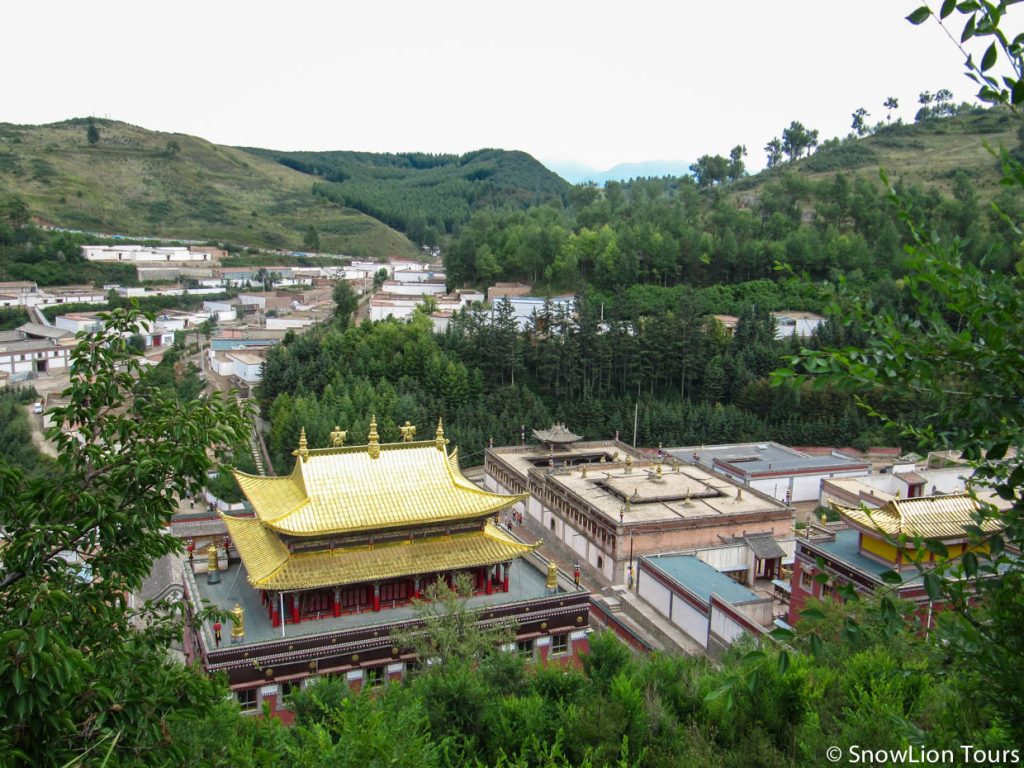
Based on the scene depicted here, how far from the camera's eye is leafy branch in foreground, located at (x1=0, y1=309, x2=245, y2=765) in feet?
18.1

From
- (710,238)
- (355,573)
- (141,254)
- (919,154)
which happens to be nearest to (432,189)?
(141,254)

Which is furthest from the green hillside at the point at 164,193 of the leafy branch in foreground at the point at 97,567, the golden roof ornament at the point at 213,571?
the leafy branch in foreground at the point at 97,567

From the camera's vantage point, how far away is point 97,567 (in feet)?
22.5

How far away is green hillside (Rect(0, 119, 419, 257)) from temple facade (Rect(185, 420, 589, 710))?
9551 centimetres

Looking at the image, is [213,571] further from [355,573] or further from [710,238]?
[710,238]

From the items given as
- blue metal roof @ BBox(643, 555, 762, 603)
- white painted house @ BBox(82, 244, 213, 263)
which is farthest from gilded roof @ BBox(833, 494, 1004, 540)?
white painted house @ BBox(82, 244, 213, 263)

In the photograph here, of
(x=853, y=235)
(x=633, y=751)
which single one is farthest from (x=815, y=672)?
(x=853, y=235)

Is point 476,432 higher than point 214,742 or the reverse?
the reverse

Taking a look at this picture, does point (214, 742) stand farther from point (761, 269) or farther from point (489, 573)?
point (761, 269)

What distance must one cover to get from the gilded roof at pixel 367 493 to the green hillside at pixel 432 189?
102037mm

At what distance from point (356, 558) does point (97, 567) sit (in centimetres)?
1263

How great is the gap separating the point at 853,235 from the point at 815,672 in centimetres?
6022

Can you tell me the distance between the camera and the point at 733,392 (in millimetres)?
48656

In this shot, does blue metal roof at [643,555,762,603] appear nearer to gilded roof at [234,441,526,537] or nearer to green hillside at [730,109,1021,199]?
gilded roof at [234,441,526,537]
